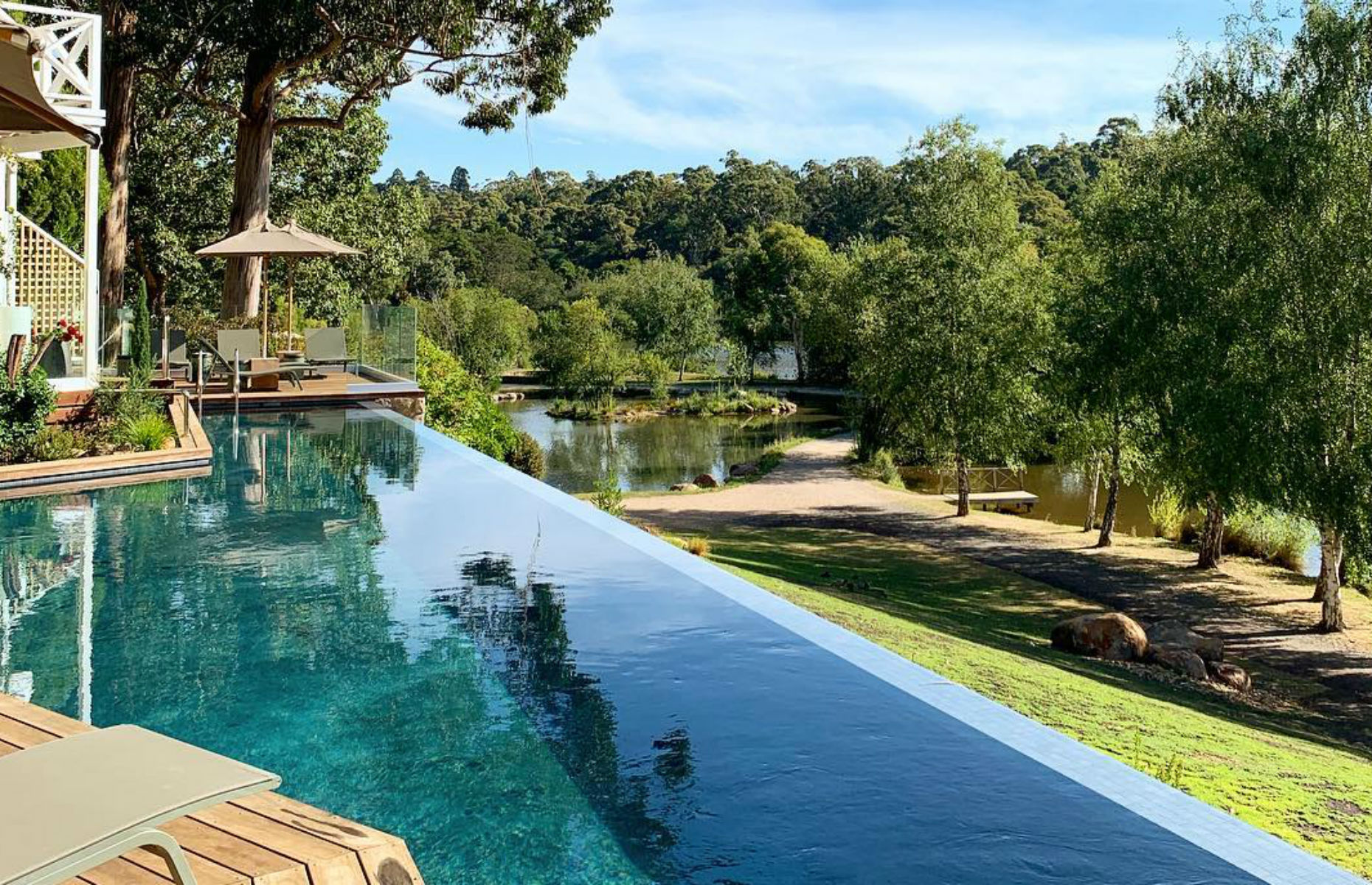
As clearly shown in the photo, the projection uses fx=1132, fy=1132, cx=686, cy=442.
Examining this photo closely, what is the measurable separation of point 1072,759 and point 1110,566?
50.2 feet

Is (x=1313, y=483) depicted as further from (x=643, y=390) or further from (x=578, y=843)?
(x=643, y=390)

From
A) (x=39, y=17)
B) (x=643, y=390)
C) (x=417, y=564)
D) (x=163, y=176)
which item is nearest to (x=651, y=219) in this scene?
(x=643, y=390)

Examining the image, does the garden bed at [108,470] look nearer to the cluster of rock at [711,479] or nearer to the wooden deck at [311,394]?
the wooden deck at [311,394]

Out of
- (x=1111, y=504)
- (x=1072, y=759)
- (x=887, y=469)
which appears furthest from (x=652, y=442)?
(x=1072, y=759)

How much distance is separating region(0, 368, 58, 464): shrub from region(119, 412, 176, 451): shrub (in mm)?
953

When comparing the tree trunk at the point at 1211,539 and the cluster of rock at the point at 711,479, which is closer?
the tree trunk at the point at 1211,539

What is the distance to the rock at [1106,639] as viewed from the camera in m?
12.3

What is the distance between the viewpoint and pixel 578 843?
378 centimetres

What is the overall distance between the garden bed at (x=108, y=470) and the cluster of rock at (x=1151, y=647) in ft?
30.9

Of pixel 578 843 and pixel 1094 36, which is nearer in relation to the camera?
pixel 578 843

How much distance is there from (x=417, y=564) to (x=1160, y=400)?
12.9 m

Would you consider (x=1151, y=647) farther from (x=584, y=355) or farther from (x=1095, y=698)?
(x=584, y=355)

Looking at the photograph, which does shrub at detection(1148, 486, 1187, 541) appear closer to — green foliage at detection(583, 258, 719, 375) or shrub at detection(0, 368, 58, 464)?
shrub at detection(0, 368, 58, 464)

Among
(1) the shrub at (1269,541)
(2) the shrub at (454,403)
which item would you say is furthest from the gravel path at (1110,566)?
(2) the shrub at (454,403)
